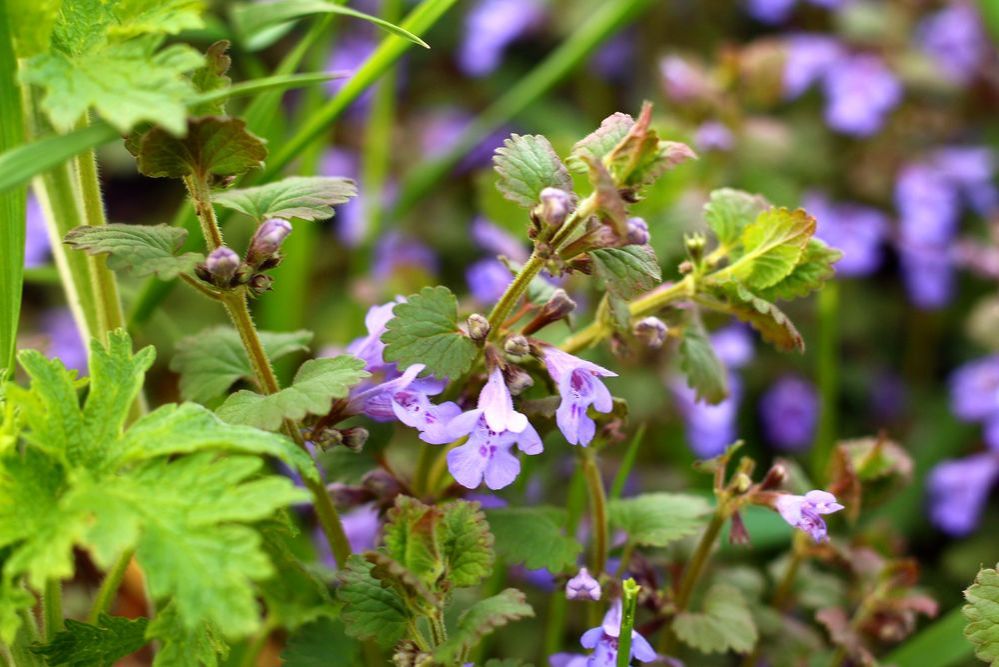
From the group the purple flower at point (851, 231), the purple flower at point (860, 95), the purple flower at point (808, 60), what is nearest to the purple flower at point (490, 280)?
the purple flower at point (851, 231)

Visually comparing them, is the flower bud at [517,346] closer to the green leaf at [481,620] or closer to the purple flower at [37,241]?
the green leaf at [481,620]

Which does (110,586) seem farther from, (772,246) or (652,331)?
(772,246)

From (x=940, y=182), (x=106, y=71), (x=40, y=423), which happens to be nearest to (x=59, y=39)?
(x=106, y=71)

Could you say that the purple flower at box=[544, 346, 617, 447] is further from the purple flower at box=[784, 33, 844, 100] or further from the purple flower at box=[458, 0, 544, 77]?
the purple flower at box=[458, 0, 544, 77]

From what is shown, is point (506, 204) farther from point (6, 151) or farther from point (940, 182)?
point (940, 182)

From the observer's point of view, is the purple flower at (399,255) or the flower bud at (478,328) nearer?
the flower bud at (478,328)

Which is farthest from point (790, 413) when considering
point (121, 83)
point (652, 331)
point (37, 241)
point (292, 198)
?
point (37, 241)
